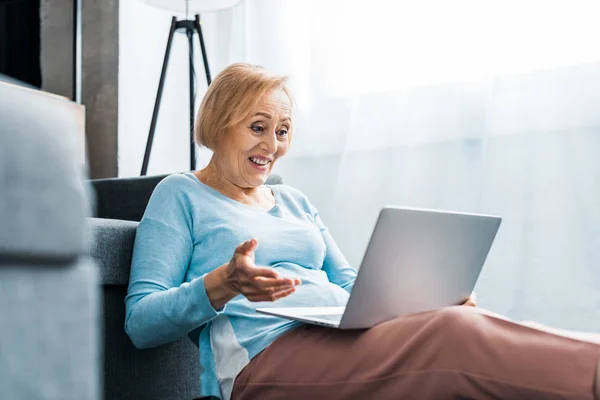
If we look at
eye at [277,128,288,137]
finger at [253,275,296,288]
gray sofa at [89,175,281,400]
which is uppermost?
eye at [277,128,288,137]

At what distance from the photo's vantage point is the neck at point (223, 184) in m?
1.29

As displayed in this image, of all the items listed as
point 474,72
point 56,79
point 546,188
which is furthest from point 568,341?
point 56,79

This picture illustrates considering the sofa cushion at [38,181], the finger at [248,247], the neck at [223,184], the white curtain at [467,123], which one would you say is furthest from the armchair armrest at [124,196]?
the sofa cushion at [38,181]

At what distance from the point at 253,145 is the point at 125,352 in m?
0.46

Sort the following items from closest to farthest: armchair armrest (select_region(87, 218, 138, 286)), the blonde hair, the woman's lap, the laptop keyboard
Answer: the woman's lap, the laptop keyboard, armchair armrest (select_region(87, 218, 138, 286)), the blonde hair

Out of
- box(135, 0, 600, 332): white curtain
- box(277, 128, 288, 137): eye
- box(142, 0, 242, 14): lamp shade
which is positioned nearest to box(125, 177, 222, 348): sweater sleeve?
box(277, 128, 288, 137): eye

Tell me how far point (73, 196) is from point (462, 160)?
1.76 meters

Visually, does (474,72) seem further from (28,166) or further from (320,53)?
(28,166)

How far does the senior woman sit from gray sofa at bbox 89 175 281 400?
2.0 inches

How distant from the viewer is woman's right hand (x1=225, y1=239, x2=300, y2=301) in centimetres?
83

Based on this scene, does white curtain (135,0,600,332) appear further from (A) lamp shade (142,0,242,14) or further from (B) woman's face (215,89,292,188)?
(B) woman's face (215,89,292,188)

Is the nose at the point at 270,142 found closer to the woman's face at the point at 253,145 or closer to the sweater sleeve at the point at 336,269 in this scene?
the woman's face at the point at 253,145

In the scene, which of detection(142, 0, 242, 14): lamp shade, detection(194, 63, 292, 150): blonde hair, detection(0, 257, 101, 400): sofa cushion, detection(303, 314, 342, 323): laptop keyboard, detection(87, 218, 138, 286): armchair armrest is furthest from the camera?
detection(142, 0, 242, 14): lamp shade

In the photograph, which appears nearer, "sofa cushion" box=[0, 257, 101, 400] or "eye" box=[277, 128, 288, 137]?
"sofa cushion" box=[0, 257, 101, 400]
